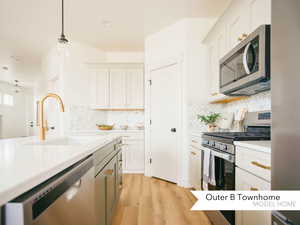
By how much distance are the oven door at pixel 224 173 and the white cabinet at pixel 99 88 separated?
285 cm

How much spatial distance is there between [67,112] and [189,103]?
2499 millimetres

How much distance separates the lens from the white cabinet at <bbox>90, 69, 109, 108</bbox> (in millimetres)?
3996

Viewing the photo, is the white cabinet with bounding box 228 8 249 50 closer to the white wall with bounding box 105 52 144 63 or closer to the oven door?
the oven door

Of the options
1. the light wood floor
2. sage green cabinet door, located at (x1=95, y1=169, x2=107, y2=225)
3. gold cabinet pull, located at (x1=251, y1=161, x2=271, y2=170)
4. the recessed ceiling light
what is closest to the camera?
gold cabinet pull, located at (x1=251, y1=161, x2=271, y2=170)

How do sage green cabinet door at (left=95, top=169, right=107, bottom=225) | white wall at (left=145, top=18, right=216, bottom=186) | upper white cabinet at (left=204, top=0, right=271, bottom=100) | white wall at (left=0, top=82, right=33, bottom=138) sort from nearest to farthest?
sage green cabinet door at (left=95, top=169, right=107, bottom=225) → upper white cabinet at (left=204, top=0, right=271, bottom=100) → white wall at (left=145, top=18, right=216, bottom=186) → white wall at (left=0, top=82, right=33, bottom=138)

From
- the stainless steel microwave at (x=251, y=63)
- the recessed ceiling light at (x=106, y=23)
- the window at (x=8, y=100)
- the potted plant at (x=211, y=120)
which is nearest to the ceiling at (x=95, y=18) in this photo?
the recessed ceiling light at (x=106, y=23)

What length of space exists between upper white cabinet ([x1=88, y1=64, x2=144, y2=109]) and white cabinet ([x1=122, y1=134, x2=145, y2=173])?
700 mm

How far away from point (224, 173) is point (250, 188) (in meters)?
0.36

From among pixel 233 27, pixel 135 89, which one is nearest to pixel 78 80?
pixel 135 89

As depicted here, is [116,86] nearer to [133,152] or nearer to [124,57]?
[124,57]

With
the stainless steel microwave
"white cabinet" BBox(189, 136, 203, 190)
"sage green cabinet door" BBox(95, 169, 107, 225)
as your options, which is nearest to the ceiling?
the stainless steel microwave

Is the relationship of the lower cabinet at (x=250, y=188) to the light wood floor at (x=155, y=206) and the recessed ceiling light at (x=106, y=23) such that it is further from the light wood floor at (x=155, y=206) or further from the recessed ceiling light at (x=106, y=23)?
the recessed ceiling light at (x=106, y=23)

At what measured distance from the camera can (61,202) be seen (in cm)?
68

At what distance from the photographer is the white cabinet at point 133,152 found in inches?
148
